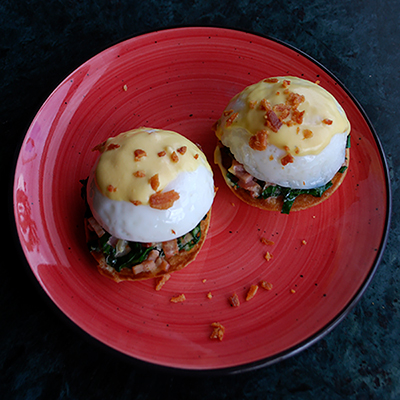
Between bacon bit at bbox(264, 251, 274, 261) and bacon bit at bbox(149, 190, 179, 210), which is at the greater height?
bacon bit at bbox(149, 190, 179, 210)

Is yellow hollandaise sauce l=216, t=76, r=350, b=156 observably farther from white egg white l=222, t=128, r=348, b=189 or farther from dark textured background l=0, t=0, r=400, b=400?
dark textured background l=0, t=0, r=400, b=400

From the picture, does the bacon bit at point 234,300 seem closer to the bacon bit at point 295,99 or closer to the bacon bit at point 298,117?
the bacon bit at point 298,117

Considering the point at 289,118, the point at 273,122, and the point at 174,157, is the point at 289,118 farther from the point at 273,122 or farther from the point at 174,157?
the point at 174,157

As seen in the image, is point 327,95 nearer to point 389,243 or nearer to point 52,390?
point 389,243

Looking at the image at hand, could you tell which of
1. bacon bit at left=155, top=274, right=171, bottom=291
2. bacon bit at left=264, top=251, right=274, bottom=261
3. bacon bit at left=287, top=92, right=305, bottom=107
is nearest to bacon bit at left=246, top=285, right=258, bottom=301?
bacon bit at left=264, top=251, right=274, bottom=261

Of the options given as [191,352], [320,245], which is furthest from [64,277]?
[320,245]

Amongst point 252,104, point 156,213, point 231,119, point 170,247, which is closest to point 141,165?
point 156,213
